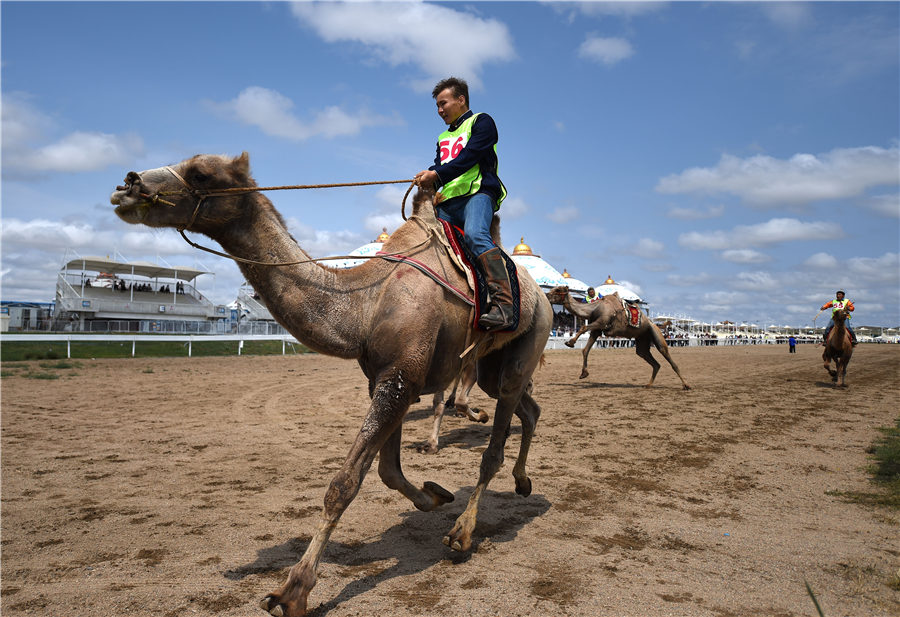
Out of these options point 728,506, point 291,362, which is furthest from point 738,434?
point 291,362

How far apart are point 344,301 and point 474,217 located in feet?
4.35

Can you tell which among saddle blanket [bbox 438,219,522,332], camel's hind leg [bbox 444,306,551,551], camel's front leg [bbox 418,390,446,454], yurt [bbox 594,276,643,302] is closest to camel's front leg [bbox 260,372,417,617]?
saddle blanket [bbox 438,219,522,332]

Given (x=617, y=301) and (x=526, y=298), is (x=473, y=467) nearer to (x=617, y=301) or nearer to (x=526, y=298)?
(x=526, y=298)

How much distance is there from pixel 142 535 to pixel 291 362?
20.2 metres

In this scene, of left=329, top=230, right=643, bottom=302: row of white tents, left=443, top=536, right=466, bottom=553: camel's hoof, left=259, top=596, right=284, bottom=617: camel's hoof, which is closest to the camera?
left=259, top=596, right=284, bottom=617: camel's hoof

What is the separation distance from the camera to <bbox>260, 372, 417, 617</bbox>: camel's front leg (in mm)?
3148

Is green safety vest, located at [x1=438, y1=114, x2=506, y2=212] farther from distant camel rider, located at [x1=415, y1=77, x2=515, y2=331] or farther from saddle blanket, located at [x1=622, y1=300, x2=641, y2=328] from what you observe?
saddle blanket, located at [x1=622, y1=300, x2=641, y2=328]

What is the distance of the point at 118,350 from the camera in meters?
25.1

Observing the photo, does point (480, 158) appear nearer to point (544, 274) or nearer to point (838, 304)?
point (838, 304)

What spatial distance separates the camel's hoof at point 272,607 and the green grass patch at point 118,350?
2024cm

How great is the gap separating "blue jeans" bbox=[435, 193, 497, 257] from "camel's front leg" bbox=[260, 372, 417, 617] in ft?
4.39

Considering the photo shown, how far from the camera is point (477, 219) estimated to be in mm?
4512

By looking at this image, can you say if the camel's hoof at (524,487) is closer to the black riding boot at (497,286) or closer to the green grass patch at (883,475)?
the black riding boot at (497,286)

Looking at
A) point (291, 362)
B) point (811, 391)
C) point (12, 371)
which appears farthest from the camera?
point (291, 362)
